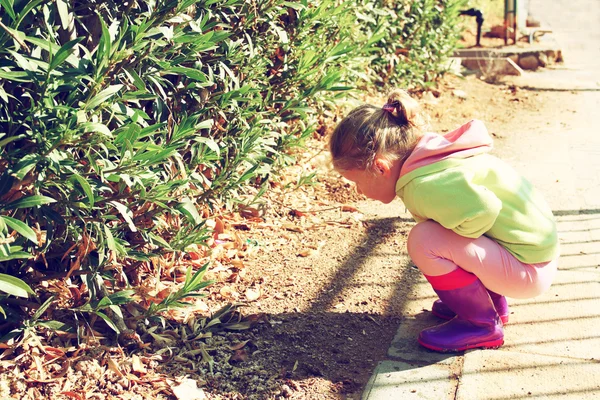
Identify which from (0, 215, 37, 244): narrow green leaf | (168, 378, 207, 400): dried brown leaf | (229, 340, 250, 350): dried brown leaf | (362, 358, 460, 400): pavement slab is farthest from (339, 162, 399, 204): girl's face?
(0, 215, 37, 244): narrow green leaf

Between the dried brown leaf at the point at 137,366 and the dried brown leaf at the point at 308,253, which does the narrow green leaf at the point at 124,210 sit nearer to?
the dried brown leaf at the point at 137,366

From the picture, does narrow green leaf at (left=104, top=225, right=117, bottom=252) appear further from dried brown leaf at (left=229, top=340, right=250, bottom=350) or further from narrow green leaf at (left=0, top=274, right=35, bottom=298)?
dried brown leaf at (left=229, top=340, right=250, bottom=350)

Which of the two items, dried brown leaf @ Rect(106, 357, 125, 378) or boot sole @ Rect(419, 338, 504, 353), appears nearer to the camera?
dried brown leaf @ Rect(106, 357, 125, 378)

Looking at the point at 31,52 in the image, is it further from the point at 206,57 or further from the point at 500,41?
the point at 500,41

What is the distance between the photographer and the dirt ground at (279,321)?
2820 mm

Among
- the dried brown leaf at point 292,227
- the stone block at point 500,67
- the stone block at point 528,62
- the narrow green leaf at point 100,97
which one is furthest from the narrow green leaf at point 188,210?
the stone block at point 528,62

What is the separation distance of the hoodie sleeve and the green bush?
3.00 ft

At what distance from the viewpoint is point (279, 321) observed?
336cm

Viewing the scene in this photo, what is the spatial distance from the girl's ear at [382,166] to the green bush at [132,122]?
676 millimetres

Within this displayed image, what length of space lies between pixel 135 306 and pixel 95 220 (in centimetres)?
53

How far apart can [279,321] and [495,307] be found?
3.20 feet

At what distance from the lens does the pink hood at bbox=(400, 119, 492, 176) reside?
3.01 metres

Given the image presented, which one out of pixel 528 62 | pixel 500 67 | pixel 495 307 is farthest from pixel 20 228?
pixel 528 62

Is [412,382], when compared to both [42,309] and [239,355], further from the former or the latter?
[42,309]
